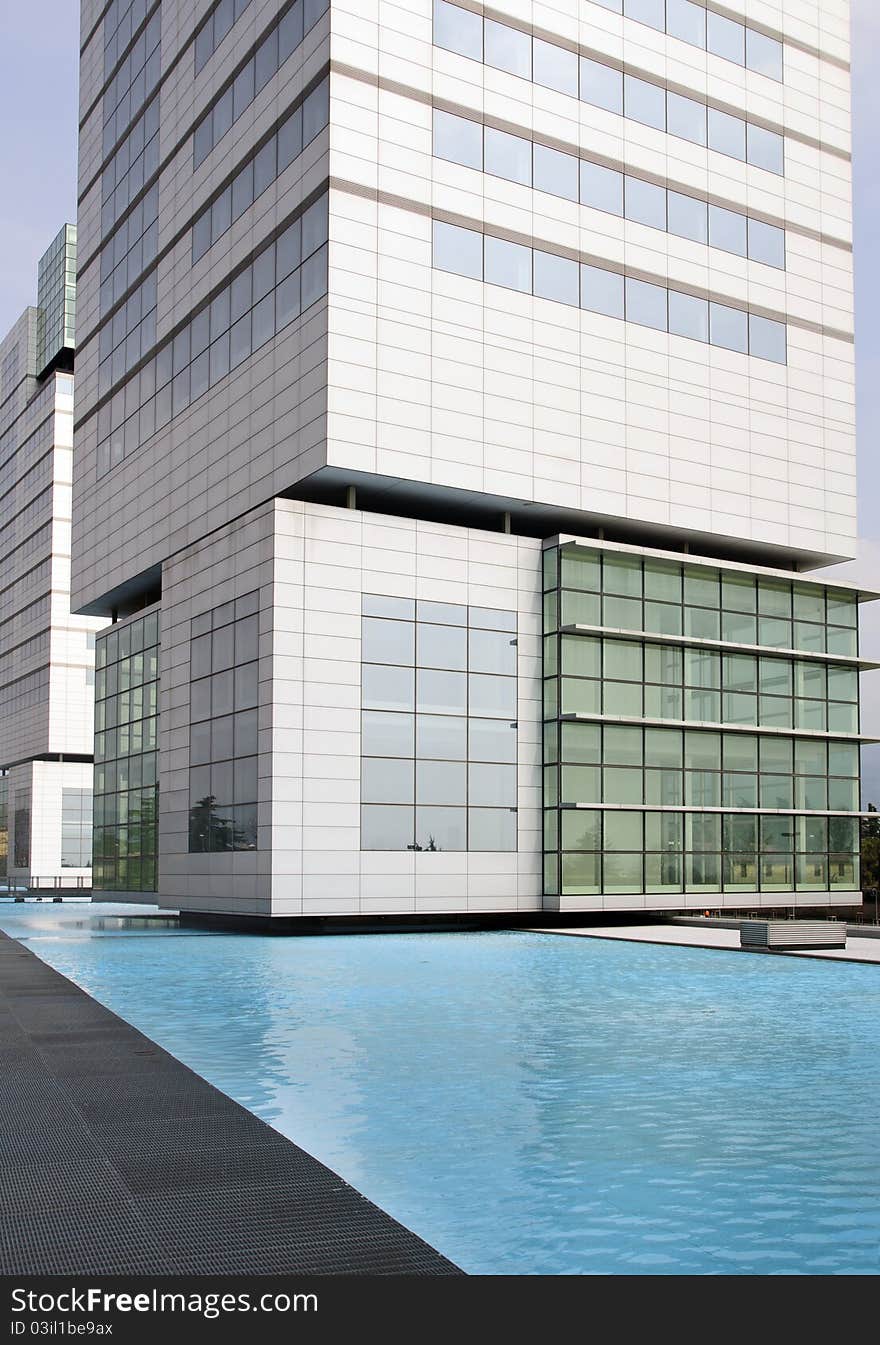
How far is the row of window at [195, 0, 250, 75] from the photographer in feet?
138

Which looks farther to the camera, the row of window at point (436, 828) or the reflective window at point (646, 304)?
the reflective window at point (646, 304)

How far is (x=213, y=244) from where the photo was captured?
42.8m

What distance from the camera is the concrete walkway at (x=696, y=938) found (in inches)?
982

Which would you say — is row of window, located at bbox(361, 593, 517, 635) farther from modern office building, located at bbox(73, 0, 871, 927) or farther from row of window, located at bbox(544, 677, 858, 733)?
row of window, located at bbox(544, 677, 858, 733)

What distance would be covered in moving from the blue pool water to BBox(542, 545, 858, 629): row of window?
17.5 m

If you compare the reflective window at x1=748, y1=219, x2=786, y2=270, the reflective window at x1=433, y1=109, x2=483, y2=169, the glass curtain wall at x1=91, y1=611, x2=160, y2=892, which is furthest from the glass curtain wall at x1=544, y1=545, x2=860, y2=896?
the glass curtain wall at x1=91, y1=611, x2=160, y2=892

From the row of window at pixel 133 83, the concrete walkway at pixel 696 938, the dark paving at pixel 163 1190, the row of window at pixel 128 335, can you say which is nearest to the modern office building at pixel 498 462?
the row of window at pixel 128 335

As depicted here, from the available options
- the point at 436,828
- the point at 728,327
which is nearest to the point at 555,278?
the point at 728,327

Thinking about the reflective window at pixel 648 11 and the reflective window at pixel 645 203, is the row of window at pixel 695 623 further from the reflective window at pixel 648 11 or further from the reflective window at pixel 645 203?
the reflective window at pixel 648 11

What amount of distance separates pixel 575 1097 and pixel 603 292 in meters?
33.3

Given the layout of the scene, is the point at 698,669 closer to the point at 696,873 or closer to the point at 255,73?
the point at 696,873

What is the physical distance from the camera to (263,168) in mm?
39188

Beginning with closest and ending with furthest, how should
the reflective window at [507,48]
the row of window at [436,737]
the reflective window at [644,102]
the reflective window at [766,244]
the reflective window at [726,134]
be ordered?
1. the row of window at [436,737]
2. the reflective window at [507,48]
3. the reflective window at [644,102]
4. the reflective window at [726,134]
5. the reflective window at [766,244]

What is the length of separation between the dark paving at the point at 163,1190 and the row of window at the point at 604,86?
1355 inches
